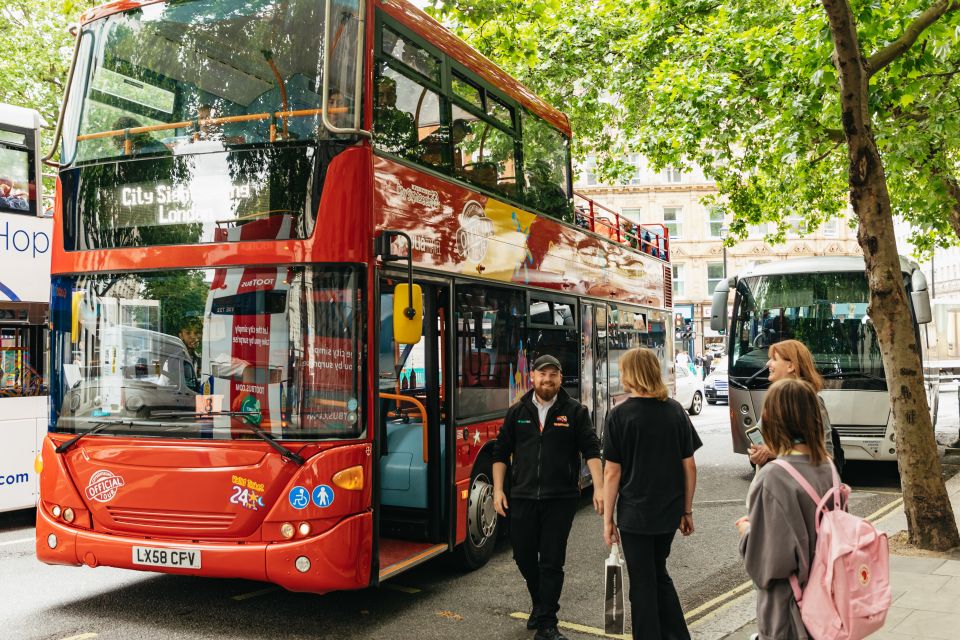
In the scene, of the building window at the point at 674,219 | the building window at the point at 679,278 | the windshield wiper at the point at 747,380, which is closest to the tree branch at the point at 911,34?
the windshield wiper at the point at 747,380

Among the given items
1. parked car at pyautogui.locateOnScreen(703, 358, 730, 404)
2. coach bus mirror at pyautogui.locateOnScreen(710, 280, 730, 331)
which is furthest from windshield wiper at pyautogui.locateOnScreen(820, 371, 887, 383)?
parked car at pyautogui.locateOnScreen(703, 358, 730, 404)

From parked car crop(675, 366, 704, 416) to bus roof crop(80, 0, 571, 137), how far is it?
610 inches

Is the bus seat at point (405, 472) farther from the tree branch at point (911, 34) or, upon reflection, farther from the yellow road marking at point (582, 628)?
the tree branch at point (911, 34)

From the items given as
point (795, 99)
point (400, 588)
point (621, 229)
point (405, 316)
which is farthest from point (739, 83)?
point (400, 588)

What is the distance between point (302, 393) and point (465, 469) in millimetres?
1927

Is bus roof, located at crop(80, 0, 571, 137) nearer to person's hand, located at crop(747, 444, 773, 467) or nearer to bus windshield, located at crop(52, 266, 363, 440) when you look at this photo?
bus windshield, located at crop(52, 266, 363, 440)

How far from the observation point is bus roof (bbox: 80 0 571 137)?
248 inches

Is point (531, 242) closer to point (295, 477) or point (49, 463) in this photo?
point (295, 477)

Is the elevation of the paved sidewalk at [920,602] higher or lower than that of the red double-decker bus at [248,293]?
lower

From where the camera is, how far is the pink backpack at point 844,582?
305 centimetres

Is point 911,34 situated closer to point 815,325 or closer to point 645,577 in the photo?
point 815,325

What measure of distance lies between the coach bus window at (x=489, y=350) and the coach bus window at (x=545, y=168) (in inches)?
50.7

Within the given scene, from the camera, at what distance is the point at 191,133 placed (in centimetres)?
581

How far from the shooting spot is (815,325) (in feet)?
39.5
